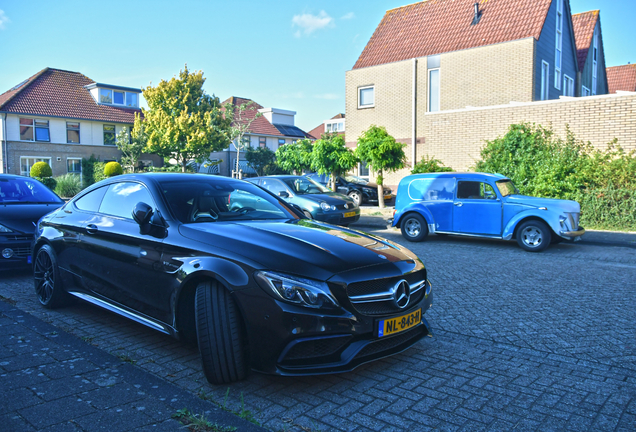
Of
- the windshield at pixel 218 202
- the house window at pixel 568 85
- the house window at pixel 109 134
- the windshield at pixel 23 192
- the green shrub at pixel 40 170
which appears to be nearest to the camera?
the windshield at pixel 218 202

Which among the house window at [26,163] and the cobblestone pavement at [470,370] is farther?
the house window at [26,163]

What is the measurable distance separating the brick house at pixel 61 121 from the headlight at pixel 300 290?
36.9m

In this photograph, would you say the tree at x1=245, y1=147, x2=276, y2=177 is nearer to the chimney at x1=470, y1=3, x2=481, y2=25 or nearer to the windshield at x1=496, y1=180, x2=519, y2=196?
Result: the chimney at x1=470, y1=3, x2=481, y2=25

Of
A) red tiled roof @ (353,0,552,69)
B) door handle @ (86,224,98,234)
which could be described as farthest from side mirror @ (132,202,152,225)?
red tiled roof @ (353,0,552,69)

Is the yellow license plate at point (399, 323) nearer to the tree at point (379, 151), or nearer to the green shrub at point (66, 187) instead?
the tree at point (379, 151)

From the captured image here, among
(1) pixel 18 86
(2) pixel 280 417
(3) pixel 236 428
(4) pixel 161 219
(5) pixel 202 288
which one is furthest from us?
(1) pixel 18 86

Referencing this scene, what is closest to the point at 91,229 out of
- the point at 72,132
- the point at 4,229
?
the point at 4,229

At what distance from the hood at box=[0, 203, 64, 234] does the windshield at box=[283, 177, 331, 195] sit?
7006 mm

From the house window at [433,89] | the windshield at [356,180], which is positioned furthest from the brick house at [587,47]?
the windshield at [356,180]

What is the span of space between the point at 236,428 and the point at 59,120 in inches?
1572

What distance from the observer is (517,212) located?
33.0ft

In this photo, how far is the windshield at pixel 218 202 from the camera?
4.15 meters

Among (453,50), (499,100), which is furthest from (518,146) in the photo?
(453,50)

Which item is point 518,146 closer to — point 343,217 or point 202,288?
point 343,217
